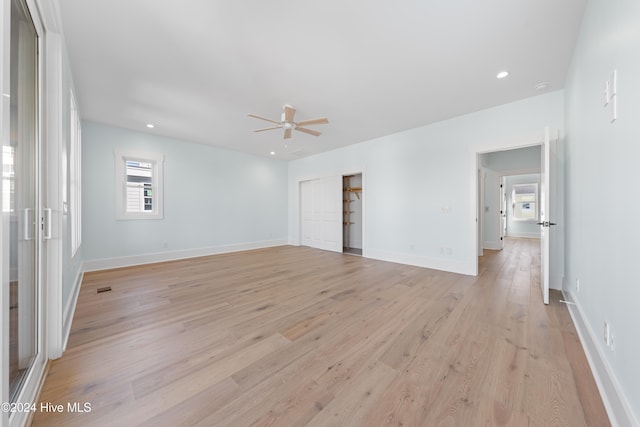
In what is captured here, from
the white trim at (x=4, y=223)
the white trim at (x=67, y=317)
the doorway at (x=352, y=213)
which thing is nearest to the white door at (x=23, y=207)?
the white trim at (x=4, y=223)

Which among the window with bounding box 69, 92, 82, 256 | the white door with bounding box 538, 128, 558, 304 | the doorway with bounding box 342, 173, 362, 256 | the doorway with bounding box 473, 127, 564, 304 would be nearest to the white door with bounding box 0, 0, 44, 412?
the window with bounding box 69, 92, 82, 256

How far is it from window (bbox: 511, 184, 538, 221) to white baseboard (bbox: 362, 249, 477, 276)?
797 cm

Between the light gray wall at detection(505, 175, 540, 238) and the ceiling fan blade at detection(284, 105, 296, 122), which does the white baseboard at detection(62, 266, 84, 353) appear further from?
the light gray wall at detection(505, 175, 540, 238)

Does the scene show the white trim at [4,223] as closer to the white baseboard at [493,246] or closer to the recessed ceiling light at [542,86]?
the recessed ceiling light at [542,86]

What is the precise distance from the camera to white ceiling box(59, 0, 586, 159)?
189cm

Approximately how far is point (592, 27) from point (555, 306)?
2.65m

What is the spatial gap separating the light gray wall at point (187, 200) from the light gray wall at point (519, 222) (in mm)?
9362

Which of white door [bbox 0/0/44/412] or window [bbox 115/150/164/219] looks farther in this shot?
window [bbox 115/150/164/219]

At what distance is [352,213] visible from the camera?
6.95 m

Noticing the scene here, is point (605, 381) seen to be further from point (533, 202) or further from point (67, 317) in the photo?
point (533, 202)

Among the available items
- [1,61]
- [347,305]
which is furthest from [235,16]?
[347,305]

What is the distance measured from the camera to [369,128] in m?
4.54

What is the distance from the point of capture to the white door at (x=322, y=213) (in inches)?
245

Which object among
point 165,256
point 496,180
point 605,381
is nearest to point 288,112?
point 605,381
